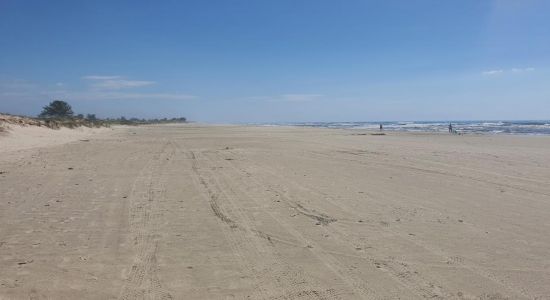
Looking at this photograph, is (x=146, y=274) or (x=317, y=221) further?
(x=317, y=221)

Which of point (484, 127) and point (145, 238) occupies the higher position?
point (145, 238)

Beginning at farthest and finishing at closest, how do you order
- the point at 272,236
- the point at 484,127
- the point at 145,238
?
the point at 484,127 → the point at 272,236 → the point at 145,238

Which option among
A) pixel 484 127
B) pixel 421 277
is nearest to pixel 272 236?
pixel 421 277

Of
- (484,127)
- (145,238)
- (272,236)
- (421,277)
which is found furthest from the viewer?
(484,127)

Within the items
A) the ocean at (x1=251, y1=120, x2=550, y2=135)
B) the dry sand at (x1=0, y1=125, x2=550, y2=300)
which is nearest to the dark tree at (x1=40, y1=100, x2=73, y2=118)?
the ocean at (x1=251, y1=120, x2=550, y2=135)

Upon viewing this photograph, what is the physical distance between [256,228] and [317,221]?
998 mm

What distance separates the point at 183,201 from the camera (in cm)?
803

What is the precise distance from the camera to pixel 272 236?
5949mm

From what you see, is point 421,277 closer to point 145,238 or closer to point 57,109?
point 145,238

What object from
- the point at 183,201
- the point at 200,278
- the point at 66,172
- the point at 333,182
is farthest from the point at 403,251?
the point at 66,172

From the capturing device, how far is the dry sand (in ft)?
14.3

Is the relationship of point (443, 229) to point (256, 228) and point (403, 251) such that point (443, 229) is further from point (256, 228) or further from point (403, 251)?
point (256, 228)

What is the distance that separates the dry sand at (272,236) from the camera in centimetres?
434

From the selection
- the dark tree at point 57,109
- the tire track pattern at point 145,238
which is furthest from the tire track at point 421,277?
the dark tree at point 57,109
